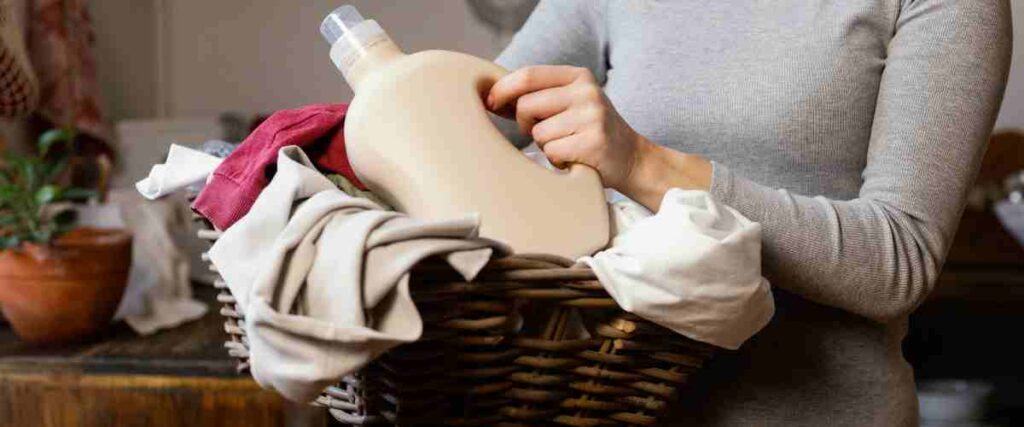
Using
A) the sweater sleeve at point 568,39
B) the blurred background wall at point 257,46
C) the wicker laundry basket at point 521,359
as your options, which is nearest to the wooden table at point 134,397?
the sweater sleeve at point 568,39

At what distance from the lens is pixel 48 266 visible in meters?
1.22

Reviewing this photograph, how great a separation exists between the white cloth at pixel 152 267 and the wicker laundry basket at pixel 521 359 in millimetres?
992

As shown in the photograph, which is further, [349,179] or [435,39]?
[435,39]

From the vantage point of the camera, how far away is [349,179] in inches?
21.1

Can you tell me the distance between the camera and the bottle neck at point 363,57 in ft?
1.64

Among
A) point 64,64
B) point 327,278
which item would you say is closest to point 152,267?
point 64,64

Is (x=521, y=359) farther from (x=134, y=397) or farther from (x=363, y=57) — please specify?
(x=134, y=397)

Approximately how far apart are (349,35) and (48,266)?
87 cm

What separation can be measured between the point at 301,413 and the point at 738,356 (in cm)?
40

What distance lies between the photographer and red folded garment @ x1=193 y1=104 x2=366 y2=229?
50 centimetres

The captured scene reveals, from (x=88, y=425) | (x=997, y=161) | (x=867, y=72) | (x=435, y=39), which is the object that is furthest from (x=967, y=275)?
(x=88, y=425)

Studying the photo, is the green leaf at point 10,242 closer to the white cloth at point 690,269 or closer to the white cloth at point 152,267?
the white cloth at point 152,267

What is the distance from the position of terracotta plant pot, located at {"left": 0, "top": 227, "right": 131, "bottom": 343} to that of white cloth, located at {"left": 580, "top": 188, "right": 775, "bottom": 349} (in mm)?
979

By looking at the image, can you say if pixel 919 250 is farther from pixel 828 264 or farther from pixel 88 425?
pixel 88 425
